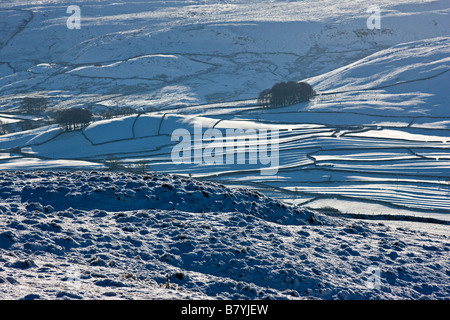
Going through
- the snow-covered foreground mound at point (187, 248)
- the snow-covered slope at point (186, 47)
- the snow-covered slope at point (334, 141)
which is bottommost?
the snow-covered slope at point (334, 141)

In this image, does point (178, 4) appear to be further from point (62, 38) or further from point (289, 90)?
point (289, 90)

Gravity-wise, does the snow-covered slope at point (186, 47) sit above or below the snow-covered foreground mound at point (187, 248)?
above

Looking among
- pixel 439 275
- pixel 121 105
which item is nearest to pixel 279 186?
pixel 439 275

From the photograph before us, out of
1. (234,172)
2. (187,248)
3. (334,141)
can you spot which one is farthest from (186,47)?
(187,248)

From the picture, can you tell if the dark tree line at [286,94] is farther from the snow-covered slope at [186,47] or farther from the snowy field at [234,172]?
the snow-covered slope at [186,47]

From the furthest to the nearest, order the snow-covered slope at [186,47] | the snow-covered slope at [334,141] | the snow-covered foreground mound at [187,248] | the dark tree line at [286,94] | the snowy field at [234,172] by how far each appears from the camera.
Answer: the snow-covered slope at [186,47]
the dark tree line at [286,94]
the snow-covered slope at [334,141]
the snowy field at [234,172]
the snow-covered foreground mound at [187,248]

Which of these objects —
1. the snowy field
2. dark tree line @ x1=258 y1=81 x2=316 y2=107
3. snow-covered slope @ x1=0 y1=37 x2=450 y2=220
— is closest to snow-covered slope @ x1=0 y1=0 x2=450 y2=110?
the snowy field

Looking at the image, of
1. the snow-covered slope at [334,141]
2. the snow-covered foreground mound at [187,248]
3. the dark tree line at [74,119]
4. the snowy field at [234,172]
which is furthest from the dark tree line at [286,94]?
the snow-covered foreground mound at [187,248]
